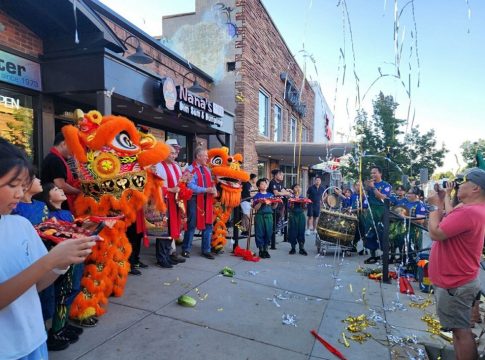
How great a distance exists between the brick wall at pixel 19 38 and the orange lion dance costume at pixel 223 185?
319 cm

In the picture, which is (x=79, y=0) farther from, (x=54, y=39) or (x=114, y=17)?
(x=114, y=17)

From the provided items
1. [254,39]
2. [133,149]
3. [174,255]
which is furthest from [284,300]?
[254,39]

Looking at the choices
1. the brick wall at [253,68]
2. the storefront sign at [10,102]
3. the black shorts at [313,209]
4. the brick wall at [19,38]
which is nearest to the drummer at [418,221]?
the black shorts at [313,209]

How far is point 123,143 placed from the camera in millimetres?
3305

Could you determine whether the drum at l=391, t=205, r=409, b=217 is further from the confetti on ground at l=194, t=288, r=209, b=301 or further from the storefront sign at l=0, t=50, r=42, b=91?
the storefront sign at l=0, t=50, r=42, b=91

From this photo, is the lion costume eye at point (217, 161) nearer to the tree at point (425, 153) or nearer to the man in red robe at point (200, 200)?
the man in red robe at point (200, 200)

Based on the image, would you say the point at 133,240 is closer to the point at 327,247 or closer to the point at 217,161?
the point at 217,161

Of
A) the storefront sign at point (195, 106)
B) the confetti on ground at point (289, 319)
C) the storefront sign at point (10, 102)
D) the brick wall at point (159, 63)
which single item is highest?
the brick wall at point (159, 63)

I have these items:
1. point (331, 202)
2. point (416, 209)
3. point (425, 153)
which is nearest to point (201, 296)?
point (416, 209)

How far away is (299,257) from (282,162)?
1113 centimetres

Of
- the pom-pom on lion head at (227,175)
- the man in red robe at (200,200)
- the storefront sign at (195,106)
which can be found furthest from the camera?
the storefront sign at (195,106)

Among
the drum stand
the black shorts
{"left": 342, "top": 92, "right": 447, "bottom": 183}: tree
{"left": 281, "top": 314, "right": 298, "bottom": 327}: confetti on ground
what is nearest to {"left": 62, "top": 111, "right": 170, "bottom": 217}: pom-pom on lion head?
{"left": 281, "top": 314, "right": 298, "bottom": 327}: confetti on ground

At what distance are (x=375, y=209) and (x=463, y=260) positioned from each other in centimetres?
414

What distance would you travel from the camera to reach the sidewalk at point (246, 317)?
9.20ft
